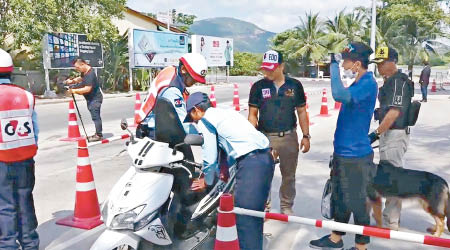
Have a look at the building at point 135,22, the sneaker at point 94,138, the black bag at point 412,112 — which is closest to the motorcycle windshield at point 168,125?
the black bag at point 412,112

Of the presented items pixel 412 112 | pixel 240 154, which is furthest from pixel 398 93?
pixel 240 154

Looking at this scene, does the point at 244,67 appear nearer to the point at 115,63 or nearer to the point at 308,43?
the point at 308,43

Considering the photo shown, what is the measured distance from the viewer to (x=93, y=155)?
8.16m

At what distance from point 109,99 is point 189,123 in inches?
702

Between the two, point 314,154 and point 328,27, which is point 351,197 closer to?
point 314,154

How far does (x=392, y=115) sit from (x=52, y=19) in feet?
61.8

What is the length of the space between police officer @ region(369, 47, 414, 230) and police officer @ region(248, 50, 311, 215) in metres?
0.84

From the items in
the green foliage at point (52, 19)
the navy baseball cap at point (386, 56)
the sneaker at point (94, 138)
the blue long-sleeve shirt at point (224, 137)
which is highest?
the green foliage at point (52, 19)

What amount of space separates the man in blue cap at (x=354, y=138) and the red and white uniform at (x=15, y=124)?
2554 millimetres

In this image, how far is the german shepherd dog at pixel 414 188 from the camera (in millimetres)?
4023

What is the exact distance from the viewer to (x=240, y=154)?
131 inches

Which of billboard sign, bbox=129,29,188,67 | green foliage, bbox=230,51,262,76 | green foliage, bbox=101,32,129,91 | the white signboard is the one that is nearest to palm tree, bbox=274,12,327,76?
green foliage, bbox=230,51,262,76

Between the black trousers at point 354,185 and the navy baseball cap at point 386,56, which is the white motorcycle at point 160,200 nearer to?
the black trousers at point 354,185

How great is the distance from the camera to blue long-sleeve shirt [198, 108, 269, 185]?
10.8ft
